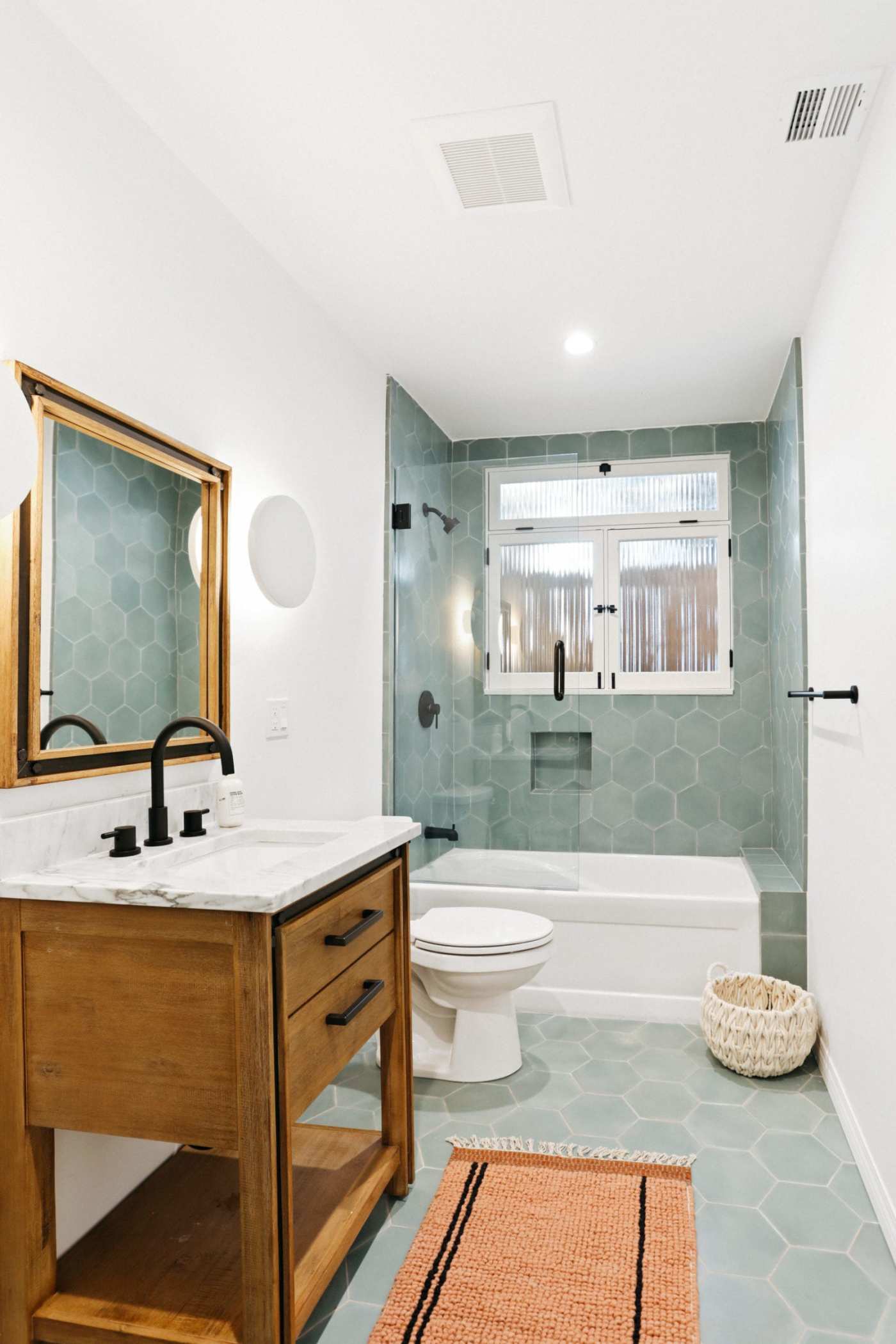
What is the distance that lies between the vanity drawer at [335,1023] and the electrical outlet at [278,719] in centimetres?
74

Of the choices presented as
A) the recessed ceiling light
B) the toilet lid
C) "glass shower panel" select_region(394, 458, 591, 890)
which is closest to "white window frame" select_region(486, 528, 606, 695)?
"glass shower panel" select_region(394, 458, 591, 890)

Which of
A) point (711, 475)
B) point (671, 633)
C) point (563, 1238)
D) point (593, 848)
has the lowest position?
point (563, 1238)

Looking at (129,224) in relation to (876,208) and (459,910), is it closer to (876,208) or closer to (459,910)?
(876,208)

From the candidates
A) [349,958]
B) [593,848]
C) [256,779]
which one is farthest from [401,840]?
[593,848]

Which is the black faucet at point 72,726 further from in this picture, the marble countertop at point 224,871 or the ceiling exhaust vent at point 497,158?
the ceiling exhaust vent at point 497,158

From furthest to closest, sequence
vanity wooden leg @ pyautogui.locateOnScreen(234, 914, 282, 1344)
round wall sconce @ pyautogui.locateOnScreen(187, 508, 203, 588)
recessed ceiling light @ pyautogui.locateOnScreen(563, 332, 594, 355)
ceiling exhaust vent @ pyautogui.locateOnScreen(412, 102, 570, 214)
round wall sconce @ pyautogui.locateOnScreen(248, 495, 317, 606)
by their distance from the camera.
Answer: recessed ceiling light @ pyautogui.locateOnScreen(563, 332, 594, 355), round wall sconce @ pyautogui.locateOnScreen(248, 495, 317, 606), round wall sconce @ pyautogui.locateOnScreen(187, 508, 203, 588), ceiling exhaust vent @ pyautogui.locateOnScreen(412, 102, 570, 214), vanity wooden leg @ pyautogui.locateOnScreen(234, 914, 282, 1344)

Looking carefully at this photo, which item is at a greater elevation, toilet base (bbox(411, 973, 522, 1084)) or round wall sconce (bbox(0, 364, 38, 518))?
round wall sconce (bbox(0, 364, 38, 518))

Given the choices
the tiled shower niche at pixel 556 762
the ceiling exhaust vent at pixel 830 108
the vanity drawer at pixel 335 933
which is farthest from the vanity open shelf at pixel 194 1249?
the ceiling exhaust vent at pixel 830 108

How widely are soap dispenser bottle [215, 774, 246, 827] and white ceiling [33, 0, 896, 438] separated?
Answer: 50.4 inches

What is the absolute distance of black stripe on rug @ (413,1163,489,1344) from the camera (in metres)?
1.66

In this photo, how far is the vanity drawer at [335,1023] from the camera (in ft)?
4.91

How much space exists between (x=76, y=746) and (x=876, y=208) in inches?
80.5

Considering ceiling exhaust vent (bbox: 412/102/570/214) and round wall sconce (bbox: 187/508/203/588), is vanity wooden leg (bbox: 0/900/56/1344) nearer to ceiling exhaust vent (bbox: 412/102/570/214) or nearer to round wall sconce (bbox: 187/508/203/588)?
round wall sconce (bbox: 187/508/203/588)

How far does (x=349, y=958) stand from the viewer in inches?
69.8
